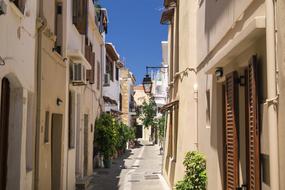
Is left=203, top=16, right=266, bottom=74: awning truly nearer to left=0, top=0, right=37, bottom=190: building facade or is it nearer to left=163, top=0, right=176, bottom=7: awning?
left=0, top=0, right=37, bottom=190: building facade

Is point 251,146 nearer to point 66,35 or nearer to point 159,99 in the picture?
point 66,35

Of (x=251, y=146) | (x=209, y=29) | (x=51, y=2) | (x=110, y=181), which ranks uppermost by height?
(x=51, y=2)

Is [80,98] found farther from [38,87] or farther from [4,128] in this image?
[4,128]

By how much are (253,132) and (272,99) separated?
51.7 inches

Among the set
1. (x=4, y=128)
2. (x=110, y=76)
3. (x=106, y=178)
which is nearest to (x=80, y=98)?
(x=106, y=178)

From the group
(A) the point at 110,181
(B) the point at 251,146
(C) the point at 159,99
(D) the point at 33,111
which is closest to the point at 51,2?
(D) the point at 33,111

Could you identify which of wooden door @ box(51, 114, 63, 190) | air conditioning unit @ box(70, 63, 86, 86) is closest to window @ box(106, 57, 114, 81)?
air conditioning unit @ box(70, 63, 86, 86)

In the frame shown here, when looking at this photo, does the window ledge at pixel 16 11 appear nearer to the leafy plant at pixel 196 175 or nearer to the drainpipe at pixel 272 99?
the drainpipe at pixel 272 99

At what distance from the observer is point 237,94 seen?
746 centimetres

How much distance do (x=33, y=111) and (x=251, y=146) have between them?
508cm

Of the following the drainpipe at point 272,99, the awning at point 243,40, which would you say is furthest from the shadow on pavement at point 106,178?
the drainpipe at point 272,99

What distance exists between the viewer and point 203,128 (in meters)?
11.3

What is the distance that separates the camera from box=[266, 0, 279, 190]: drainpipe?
4.67 m

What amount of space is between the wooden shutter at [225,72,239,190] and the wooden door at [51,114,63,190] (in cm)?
571
